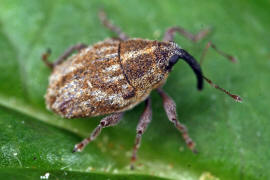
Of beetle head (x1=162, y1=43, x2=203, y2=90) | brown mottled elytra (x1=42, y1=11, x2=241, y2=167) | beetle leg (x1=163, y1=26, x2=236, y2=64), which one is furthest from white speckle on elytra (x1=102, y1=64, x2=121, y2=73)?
beetle leg (x1=163, y1=26, x2=236, y2=64)

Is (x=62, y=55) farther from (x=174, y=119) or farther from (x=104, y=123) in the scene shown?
(x=174, y=119)

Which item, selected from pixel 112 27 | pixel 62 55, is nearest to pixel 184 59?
pixel 112 27

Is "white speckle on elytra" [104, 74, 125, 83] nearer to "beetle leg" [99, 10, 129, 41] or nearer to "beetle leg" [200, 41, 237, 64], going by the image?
"beetle leg" [99, 10, 129, 41]

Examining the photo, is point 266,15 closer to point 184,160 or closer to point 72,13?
point 184,160

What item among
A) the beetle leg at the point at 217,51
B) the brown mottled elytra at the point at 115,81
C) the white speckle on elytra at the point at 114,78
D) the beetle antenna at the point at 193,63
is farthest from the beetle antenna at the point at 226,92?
the white speckle on elytra at the point at 114,78

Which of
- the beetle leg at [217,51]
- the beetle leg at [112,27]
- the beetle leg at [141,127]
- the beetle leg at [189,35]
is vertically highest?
the beetle leg at [112,27]

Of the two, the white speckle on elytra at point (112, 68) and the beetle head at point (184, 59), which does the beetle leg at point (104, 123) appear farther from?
the beetle head at point (184, 59)
